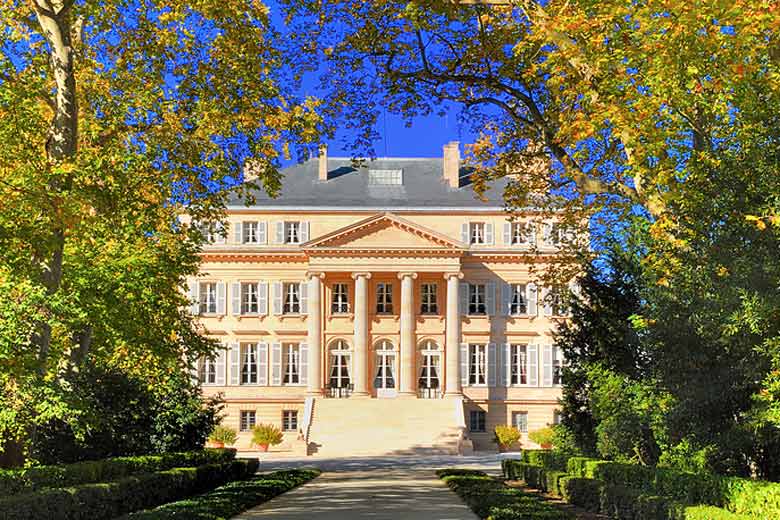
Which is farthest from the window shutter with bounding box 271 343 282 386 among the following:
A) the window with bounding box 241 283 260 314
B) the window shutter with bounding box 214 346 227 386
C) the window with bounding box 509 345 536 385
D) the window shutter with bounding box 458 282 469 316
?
the window with bounding box 509 345 536 385

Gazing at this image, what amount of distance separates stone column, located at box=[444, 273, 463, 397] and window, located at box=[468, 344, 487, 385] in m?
1.29

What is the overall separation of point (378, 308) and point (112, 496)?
125 feet

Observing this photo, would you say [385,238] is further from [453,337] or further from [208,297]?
[208,297]

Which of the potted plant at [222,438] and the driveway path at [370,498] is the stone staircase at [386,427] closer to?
the potted plant at [222,438]

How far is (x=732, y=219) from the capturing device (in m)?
11.3

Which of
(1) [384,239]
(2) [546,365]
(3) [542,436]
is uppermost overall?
(1) [384,239]

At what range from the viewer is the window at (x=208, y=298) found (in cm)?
5278

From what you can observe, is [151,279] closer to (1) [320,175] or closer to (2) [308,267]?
(2) [308,267]

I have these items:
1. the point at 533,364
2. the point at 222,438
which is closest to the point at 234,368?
the point at 222,438

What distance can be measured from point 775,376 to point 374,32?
9.38 m

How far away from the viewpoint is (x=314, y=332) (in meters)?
51.2

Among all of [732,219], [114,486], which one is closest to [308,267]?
[114,486]

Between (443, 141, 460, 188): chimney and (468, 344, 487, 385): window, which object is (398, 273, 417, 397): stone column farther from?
(443, 141, 460, 188): chimney

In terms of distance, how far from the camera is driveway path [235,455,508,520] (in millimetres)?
15031
